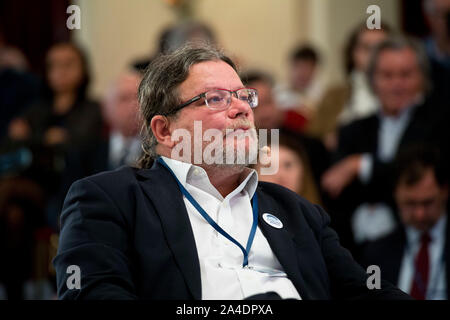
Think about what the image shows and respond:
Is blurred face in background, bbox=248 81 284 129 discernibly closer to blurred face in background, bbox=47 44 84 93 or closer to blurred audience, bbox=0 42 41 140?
blurred face in background, bbox=47 44 84 93

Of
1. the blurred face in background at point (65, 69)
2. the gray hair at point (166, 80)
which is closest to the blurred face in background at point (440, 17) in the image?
the blurred face in background at point (65, 69)

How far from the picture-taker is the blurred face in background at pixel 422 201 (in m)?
3.04

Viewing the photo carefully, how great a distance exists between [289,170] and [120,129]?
40.9 inches

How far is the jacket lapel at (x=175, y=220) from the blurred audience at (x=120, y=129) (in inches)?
49.7

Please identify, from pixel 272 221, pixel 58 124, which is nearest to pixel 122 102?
pixel 58 124

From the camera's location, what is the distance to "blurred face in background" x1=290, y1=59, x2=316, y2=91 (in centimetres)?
581

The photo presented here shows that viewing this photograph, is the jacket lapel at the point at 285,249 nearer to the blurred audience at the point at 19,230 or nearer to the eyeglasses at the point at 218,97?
the eyeglasses at the point at 218,97

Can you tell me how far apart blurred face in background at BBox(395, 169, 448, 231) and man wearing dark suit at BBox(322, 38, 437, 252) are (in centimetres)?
10

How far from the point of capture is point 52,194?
13.2 ft

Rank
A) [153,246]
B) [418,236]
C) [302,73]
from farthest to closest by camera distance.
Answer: [302,73] < [418,236] < [153,246]

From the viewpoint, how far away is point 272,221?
191 cm

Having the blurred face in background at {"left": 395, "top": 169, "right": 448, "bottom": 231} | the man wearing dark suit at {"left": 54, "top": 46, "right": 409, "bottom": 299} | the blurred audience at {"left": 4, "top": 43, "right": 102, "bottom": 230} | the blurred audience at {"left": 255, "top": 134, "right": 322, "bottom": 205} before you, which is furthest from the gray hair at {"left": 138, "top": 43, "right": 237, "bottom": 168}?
the blurred audience at {"left": 4, "top": 43, "right": 102, "bottom": 230}

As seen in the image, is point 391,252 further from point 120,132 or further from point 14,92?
point 14,92
